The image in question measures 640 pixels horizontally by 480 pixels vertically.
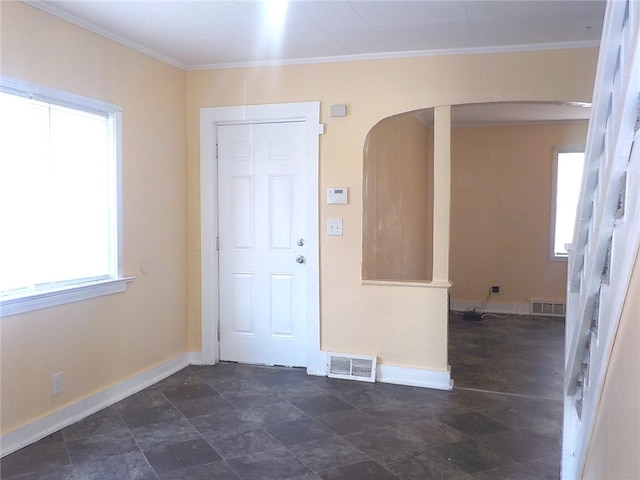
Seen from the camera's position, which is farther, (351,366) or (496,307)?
(496,307)

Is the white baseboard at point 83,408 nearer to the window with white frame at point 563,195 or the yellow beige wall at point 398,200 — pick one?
the yellow beige wall at point 398,200

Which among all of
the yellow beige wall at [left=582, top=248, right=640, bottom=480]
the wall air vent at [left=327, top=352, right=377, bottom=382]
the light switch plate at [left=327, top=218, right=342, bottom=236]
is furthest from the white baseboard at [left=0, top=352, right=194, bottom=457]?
the yellow beige wall at [left=582, top=248, right=640, bottom=480]

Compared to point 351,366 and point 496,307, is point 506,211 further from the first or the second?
point 351,366

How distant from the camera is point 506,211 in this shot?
21.7 ft

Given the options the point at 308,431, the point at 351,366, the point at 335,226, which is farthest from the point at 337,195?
the point at 308,431

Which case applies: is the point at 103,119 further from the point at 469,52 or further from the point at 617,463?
the point at 617,463

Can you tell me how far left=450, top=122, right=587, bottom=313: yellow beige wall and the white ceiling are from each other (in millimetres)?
3158

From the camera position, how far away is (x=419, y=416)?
10.7ft

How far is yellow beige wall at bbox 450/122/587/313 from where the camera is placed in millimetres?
6461

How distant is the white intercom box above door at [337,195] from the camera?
3.93 m

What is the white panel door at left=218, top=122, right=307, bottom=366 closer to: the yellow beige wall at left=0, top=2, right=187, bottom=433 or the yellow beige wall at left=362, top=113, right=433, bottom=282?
the yellow beige wall at left=0, top=2, right=187, bottom=433

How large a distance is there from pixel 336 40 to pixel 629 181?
2497mm

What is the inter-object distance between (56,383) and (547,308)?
5561mm

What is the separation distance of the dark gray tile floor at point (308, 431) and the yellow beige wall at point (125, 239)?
27 centimetres
